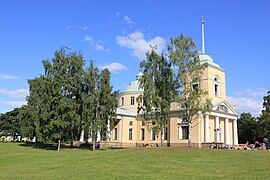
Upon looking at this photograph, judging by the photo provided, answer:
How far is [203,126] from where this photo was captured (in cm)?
4056

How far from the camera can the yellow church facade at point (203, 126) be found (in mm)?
40719

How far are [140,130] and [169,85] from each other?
2043 centimetres

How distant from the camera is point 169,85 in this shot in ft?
106

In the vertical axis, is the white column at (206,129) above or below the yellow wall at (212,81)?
below

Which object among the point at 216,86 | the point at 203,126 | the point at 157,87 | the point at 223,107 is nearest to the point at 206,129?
the point at 203,126

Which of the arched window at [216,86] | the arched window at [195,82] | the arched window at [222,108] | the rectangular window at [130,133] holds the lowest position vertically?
the rectangular window at [130,133]

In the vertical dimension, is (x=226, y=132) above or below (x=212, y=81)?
below

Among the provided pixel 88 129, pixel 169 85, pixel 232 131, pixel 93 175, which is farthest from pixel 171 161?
pixel 232 131

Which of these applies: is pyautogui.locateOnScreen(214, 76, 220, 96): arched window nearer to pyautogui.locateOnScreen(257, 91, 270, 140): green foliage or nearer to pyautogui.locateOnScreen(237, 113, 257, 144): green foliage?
pyautogui.locateOnScreen(257, 91, 270, 140): green foliage

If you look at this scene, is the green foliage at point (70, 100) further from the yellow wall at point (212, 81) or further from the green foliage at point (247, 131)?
the green foliage at point (247, 131)

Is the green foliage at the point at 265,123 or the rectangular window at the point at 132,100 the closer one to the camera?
the green foliage at the point at 265,123

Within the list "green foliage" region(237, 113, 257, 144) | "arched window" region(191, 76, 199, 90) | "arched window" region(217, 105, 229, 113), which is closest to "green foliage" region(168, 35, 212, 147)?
"arched window" region(191, 76, 199, 90)

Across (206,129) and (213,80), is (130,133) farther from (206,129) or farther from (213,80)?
(213,80)

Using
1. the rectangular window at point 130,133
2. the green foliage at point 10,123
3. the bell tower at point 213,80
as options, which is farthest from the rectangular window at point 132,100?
the green foliage at point 10,123
